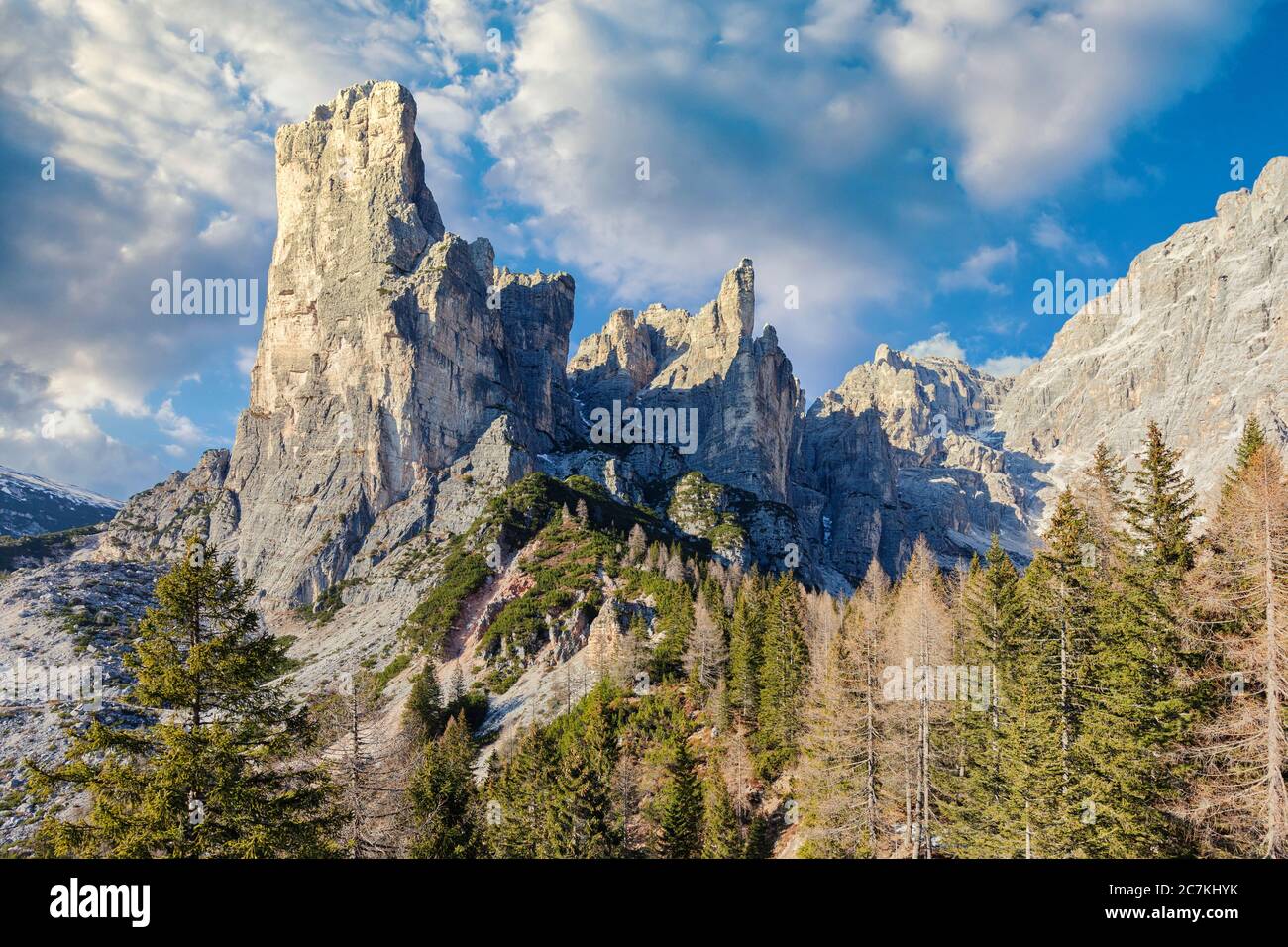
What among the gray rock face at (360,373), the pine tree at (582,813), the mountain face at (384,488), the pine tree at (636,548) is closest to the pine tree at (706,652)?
the pine tree at (582,813)

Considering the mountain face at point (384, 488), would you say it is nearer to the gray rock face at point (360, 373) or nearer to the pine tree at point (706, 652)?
the gray rock face at point (360, 373)

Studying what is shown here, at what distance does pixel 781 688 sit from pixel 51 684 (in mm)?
106321

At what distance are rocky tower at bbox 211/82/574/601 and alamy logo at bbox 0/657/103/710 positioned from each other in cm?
4447

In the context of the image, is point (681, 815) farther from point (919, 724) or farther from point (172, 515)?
point (172, 515)

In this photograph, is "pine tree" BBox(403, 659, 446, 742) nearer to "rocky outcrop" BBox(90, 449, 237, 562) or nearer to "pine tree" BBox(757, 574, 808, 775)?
"pine tree" BBox(757, 574, 808, 775)

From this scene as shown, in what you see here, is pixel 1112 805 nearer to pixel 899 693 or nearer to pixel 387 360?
pixel 899 693

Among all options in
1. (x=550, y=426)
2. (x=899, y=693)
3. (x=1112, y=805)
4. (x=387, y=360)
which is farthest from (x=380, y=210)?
(x=1112, y=805)

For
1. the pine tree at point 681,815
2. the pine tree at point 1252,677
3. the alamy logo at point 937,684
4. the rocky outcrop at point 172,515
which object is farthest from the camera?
the rocky outcrop at point 172,515

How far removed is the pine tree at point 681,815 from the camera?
40.2 m

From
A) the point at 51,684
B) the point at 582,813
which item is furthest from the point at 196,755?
the point at 51,684
